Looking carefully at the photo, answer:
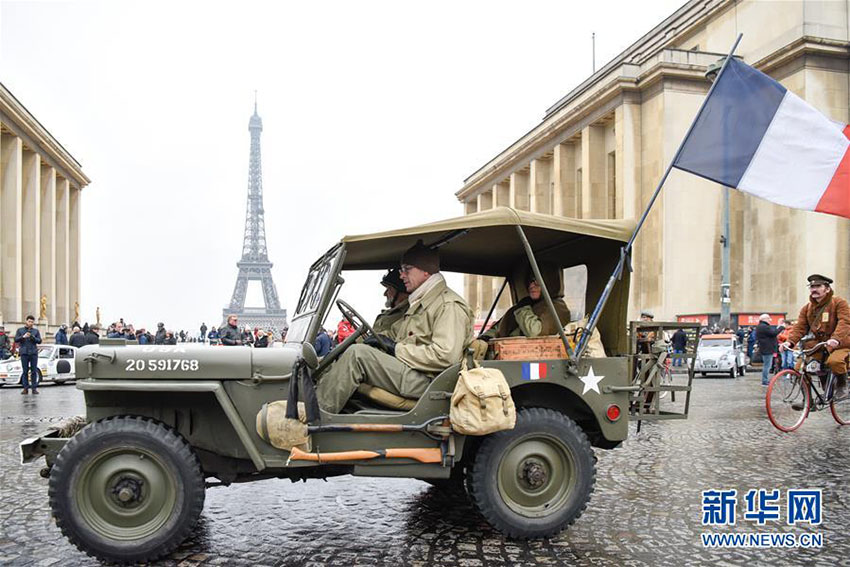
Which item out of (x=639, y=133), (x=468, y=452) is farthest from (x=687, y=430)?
(x=639, y=133)

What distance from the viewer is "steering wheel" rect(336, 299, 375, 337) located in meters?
6.38

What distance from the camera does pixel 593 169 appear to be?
51.2 metres

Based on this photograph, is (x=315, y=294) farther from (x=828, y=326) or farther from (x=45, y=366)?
(x=45, y=366)

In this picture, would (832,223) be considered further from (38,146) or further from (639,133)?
(38,146)

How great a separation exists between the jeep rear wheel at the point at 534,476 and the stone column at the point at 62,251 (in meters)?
71.4

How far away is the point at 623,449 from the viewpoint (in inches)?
379

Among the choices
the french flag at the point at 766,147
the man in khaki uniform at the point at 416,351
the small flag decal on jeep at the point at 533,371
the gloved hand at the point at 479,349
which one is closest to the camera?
the man in khaki uniform at the point at 416,351

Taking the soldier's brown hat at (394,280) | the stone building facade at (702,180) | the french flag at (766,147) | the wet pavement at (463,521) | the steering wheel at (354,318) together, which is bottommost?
the wet pavement at (463,521)

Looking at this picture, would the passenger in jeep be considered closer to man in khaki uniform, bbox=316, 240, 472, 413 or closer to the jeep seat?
man in khaki uniform, bbox=316, 240, 472, 413

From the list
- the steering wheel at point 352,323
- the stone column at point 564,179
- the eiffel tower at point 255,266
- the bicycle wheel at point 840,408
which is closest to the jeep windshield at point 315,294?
the steering wheel at point 352,323

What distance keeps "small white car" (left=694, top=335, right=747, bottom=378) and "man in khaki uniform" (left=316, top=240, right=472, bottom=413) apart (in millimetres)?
23450

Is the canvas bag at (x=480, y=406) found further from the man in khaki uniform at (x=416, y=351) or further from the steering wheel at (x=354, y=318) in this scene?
the steering wheel at (x=354, y=318)

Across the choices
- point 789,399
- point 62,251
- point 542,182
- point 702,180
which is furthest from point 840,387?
point 62,251

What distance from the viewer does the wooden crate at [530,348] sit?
584 cm
